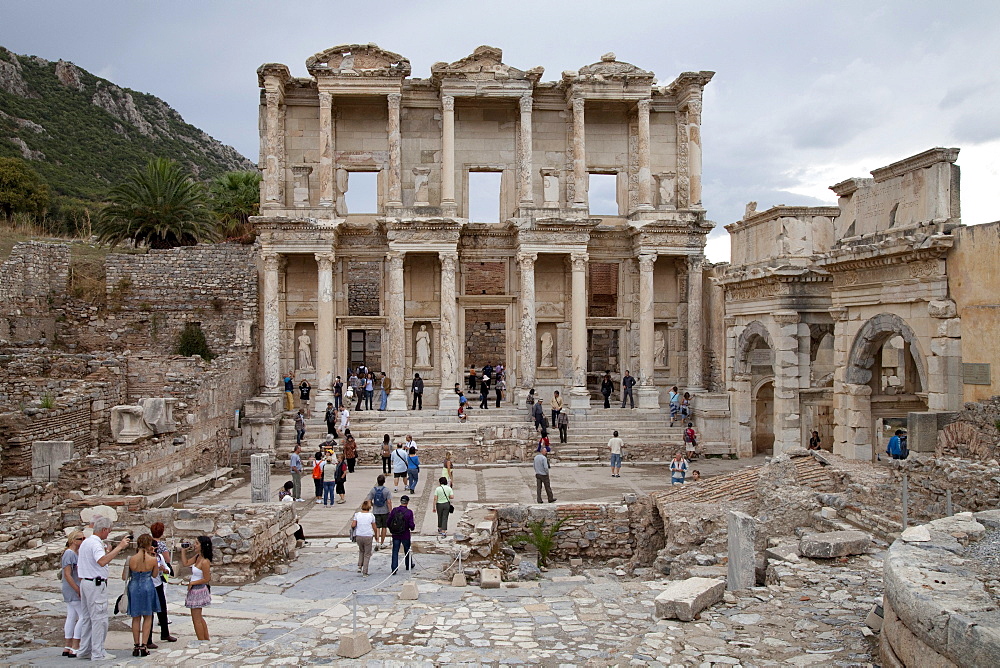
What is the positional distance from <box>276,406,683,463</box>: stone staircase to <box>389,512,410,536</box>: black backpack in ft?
36.8

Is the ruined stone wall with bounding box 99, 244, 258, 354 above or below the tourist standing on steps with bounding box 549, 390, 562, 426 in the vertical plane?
above

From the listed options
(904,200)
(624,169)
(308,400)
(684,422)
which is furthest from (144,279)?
(904,200)

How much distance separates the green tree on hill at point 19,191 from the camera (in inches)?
1492

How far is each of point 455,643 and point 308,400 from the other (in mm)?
19903

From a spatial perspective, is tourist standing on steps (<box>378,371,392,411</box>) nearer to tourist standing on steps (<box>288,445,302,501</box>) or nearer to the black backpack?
tourist standing on steps (<box>288,445,302,501</box>)

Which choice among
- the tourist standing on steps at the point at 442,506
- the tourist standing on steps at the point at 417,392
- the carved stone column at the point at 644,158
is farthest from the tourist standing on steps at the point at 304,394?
the tourist standing on steps at the point at 442,506

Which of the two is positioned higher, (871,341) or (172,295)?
(172,295)

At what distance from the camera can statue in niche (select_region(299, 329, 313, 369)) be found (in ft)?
91.0

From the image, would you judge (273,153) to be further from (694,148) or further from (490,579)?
(490,579)

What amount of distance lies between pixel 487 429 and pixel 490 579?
12917 millimetres

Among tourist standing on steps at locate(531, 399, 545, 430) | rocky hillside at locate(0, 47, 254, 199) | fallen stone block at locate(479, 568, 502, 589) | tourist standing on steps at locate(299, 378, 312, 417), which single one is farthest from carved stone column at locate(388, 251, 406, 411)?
rocky hillside at locate(0, 47, 254, 199)

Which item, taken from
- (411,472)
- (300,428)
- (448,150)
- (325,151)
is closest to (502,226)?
(448,150)

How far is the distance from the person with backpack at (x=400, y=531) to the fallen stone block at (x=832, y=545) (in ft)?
17.7

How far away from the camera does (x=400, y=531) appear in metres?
11.6
